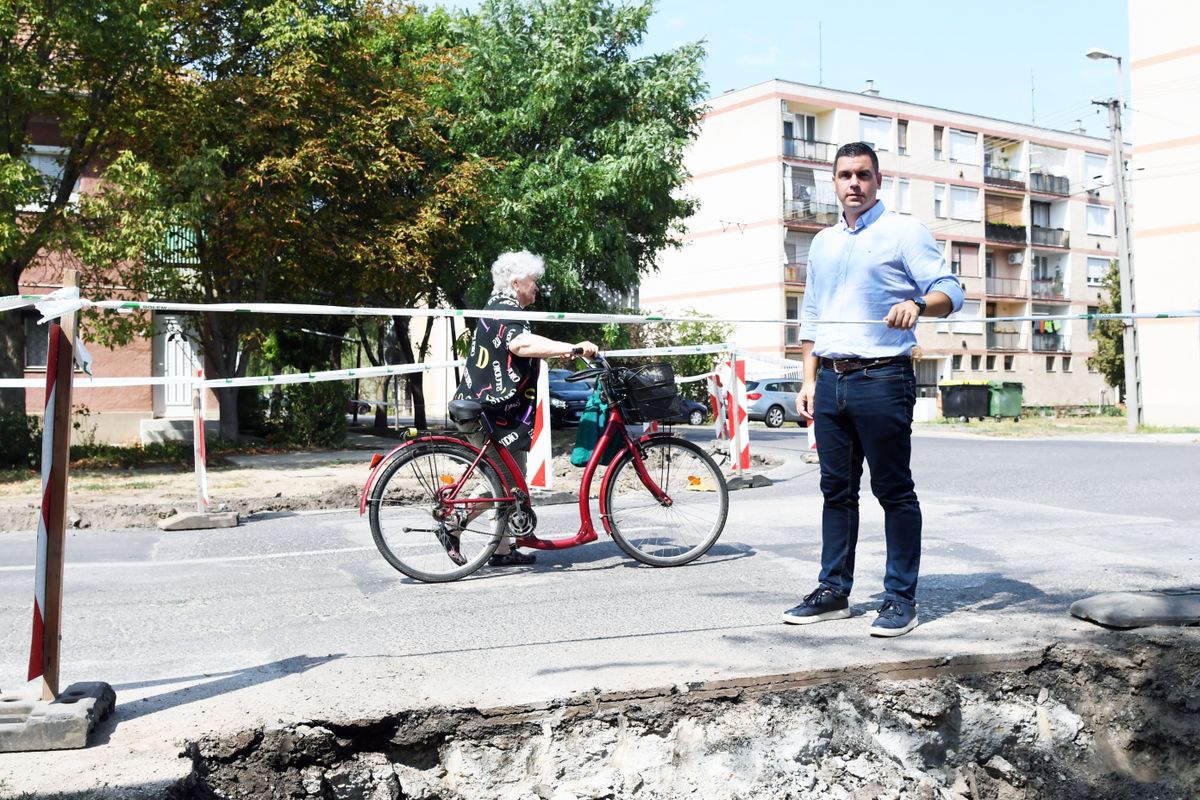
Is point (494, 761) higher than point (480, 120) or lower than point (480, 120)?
lower

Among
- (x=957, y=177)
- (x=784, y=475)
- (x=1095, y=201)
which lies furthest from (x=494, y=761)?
(x=1095, y=201)

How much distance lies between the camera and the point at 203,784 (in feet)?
10.1

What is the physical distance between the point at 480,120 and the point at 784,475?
1343 centimetres

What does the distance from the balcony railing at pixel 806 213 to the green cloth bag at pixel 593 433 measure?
155ft

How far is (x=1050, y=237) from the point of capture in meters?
62.4

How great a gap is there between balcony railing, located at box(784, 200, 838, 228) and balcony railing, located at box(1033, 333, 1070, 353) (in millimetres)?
16830

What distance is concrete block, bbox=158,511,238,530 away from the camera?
8758mm

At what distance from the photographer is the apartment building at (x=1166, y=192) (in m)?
31.4

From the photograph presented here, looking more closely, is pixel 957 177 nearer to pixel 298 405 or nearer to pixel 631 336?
pixel 631 336

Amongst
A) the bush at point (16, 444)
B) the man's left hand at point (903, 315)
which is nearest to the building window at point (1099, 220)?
the bush at point (16, 444)

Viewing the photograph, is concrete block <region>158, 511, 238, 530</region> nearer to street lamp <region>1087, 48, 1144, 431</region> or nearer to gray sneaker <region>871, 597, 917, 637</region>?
gray sneaker <region>871, 597, 917, 637</region>

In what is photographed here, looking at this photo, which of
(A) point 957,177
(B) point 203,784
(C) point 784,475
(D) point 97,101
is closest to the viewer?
(B) point 203,784

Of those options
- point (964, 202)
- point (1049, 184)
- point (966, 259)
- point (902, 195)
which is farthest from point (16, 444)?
point (1049, 184)

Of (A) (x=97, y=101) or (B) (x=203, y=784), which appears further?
(A) (x=97, y=101)
